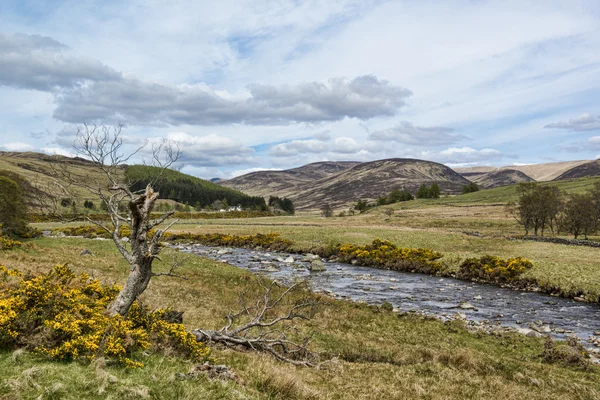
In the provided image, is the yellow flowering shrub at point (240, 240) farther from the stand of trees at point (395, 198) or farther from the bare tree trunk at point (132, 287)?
the stand of trees at point (395, 198)

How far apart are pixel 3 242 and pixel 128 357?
29538mm

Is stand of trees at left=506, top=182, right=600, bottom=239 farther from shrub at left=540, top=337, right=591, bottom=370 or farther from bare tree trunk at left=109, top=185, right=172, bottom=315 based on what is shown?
bare tree trunk at left=109, top=185, right=172, bottom=315

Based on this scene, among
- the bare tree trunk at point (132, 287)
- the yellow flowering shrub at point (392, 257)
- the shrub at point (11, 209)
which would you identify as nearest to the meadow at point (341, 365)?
the bare tree trunk at point (132, 287)

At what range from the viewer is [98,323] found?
10836mm

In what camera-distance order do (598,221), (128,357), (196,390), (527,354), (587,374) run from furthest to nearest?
(598,221) < (527,354) < (587,374) < (128,357) < (196,390)

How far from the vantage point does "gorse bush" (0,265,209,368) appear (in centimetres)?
987

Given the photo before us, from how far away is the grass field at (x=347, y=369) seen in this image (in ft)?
28.0

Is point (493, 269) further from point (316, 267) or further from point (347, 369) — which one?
point (347, 369)

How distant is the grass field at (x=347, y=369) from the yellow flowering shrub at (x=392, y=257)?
2055 centimetres

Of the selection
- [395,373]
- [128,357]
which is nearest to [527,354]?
[395,373]

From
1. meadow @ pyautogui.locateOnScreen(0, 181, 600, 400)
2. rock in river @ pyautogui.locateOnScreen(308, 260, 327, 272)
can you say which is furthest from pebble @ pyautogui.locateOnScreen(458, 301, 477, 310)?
rock in river @ pyautogui.locateOnScreen(308, 260, 327, 272)

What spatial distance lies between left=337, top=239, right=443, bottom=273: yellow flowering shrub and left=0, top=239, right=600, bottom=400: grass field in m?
20.5

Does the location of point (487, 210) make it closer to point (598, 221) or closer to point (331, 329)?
point (598, 221)

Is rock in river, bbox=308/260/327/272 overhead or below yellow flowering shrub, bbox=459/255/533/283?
below
